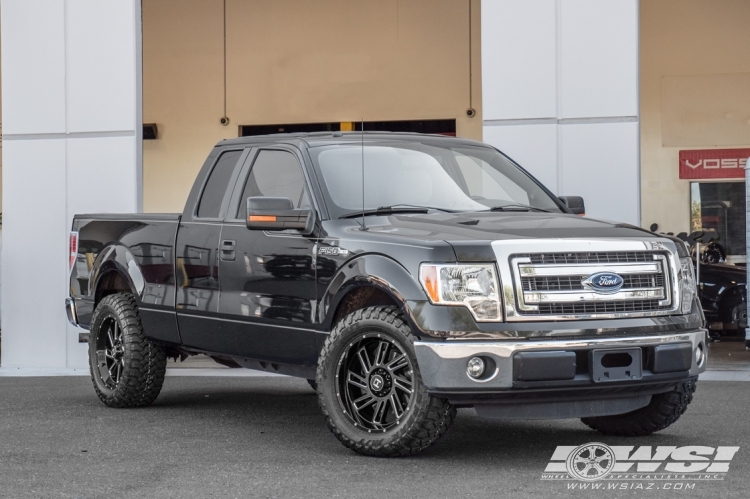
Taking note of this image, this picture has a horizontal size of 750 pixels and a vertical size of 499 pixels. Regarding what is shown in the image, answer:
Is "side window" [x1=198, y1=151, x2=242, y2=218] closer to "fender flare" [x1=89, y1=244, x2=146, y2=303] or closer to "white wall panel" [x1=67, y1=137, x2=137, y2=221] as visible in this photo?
"fender flare" [x1=89, y1=244, x2=146, y2=303]

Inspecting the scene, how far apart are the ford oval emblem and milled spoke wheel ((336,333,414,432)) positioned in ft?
3.34

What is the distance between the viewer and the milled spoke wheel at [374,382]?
20.4 ft

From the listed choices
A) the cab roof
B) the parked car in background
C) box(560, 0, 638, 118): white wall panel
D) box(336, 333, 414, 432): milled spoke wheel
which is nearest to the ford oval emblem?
box(336, 333, 414, 432): milled spoke wheel

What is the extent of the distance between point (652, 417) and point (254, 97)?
14.0 meters

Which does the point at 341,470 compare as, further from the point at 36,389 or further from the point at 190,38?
the point at 190,38

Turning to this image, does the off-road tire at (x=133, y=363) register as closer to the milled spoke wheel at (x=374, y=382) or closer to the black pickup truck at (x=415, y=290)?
the black pickup truck at (x=415, y=290)

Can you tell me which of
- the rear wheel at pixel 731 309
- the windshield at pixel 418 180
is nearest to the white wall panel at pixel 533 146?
the windshield at pixel 418 180

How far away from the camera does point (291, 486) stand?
5586mm

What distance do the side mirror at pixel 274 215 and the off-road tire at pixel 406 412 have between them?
2.33ft

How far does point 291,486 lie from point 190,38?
608 inches

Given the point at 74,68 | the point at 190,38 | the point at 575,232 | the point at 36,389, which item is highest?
the point at 190,38

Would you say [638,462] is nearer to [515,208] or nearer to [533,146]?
[515,208]

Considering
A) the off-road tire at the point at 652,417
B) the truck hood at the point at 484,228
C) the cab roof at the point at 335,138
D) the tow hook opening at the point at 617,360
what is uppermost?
the cab roof at the point at 335,138

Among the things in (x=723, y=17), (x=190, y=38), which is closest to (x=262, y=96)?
(x=190, y=38)
